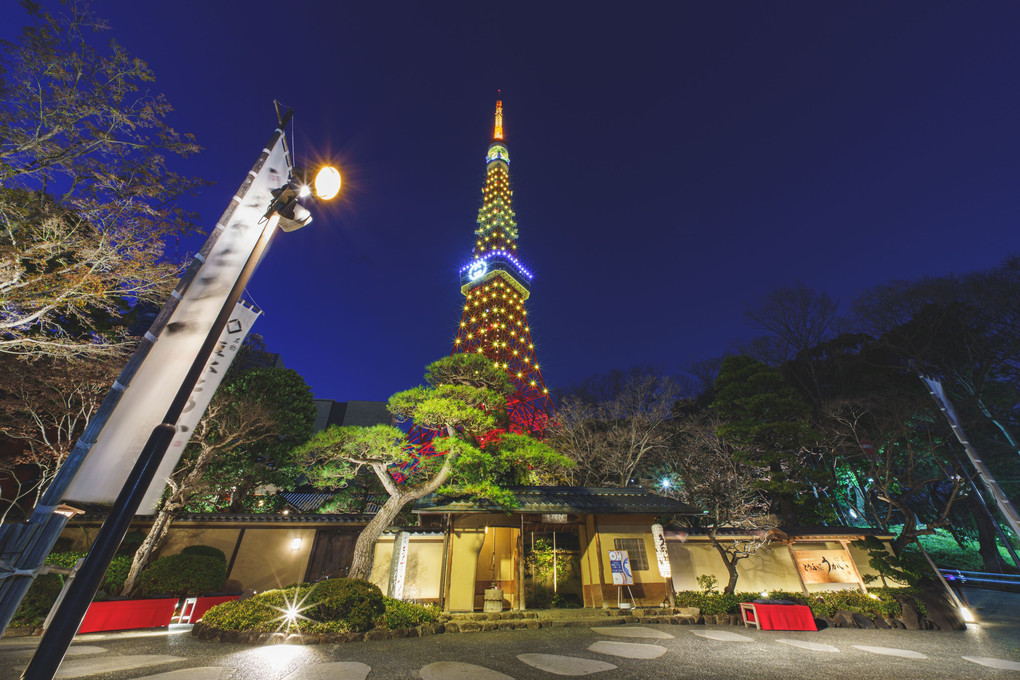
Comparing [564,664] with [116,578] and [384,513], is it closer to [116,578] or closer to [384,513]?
[384,513]

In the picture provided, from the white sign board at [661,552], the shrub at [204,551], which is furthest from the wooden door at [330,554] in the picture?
the white sign board at [661,552]

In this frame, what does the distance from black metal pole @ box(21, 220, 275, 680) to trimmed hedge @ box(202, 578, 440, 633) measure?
5851 millimetres

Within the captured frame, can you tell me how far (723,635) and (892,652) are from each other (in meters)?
2.58

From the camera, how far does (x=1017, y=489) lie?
1520cm

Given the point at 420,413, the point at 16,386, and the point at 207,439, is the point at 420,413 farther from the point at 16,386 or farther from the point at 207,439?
the point at 16,386

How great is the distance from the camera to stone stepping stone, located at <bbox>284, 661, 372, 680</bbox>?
443 centimetres

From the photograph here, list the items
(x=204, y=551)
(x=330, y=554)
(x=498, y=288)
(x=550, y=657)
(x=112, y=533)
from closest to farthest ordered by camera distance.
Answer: (x=112, y=533), (x=550, y=657), (x=204, y=551), (x=330, y=554), (x=498, y=288)

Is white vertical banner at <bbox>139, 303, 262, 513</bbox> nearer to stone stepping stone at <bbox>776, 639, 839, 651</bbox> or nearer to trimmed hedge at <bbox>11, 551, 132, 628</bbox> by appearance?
trimmed hedge at <bbox>11, 551, 132, 628</bbox>

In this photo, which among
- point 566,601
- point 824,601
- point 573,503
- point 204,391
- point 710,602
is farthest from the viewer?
Result: point 566,601

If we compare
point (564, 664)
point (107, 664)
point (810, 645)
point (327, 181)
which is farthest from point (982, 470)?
point (107, 664)

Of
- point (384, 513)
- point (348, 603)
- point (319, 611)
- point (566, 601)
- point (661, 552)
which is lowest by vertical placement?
point (566, 601)

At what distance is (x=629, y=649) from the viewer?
618 cm

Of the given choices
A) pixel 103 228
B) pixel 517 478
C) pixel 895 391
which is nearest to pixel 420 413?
pixel 517 478

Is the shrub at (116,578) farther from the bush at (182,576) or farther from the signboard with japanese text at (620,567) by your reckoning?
the signboard with japanese text at (620,567)
